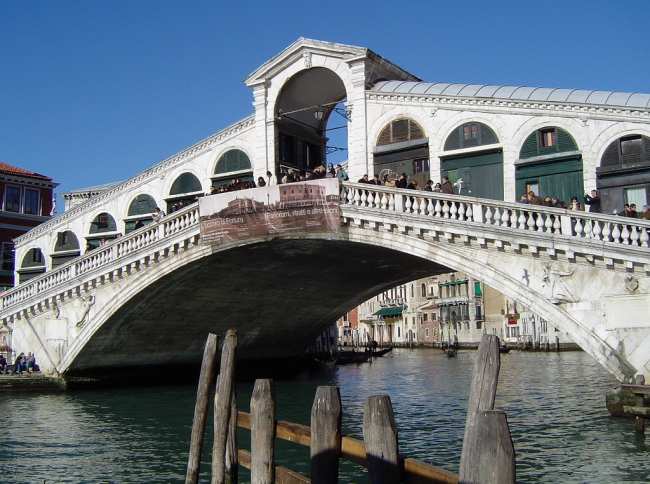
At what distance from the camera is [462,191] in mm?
18141

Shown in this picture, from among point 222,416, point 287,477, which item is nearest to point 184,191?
point 222,416

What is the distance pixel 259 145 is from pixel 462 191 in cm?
607

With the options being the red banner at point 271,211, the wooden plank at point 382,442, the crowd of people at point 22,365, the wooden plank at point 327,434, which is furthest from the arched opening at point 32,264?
the wooden plank at point 382,442

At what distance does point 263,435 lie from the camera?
23.9 feet

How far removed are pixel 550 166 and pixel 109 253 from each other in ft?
39.2

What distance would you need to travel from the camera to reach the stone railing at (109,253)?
63.6ft

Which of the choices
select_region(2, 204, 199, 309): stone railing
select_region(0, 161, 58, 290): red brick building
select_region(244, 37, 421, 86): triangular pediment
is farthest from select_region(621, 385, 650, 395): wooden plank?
select_region(0, 161, 58, 290): red brick building

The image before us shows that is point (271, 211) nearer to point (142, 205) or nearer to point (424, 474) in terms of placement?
point (142, 205)

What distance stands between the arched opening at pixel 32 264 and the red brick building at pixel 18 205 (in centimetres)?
188

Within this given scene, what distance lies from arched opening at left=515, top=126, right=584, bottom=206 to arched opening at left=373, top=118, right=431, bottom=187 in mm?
2539

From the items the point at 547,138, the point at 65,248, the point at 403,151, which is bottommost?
the point at 65,248

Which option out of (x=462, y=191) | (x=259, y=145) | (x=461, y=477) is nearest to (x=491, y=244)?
(x=462, y=191)

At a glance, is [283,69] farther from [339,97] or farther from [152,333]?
[152,333]

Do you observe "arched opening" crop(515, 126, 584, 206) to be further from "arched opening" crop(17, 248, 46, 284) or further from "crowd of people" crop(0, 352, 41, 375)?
"arched opening" crop(17, 248, 46, 284)
